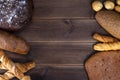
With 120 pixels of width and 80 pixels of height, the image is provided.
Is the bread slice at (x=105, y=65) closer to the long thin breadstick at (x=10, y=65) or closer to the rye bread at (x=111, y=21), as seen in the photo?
the rye bread at (x=111, y=21)

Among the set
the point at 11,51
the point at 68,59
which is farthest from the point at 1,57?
the point at 68,59

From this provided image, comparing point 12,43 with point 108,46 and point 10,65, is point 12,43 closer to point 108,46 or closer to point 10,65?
point 10,65

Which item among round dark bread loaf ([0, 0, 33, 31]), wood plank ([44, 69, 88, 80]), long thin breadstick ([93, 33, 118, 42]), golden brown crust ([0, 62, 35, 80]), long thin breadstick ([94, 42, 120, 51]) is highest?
round dark bread loaf ([0, 0, 33, 31])

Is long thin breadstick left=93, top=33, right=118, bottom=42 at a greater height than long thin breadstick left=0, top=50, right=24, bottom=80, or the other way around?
long thin breadstick left=93, top=33, right=118, bottom=42

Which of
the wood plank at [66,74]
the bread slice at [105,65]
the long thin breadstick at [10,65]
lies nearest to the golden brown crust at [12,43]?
the long thin breadstick at [10,65]

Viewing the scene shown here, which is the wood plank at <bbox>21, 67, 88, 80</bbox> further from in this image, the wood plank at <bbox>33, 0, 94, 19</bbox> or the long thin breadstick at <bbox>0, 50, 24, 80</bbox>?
the wood plank at <bbox>33, 0, 94, 19</bbox>

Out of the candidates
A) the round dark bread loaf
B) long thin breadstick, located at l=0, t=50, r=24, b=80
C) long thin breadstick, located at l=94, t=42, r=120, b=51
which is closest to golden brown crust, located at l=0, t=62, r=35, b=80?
long thin breadstick, located at l=0, t=50, r=24, b=80

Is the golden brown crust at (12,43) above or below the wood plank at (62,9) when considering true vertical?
below
